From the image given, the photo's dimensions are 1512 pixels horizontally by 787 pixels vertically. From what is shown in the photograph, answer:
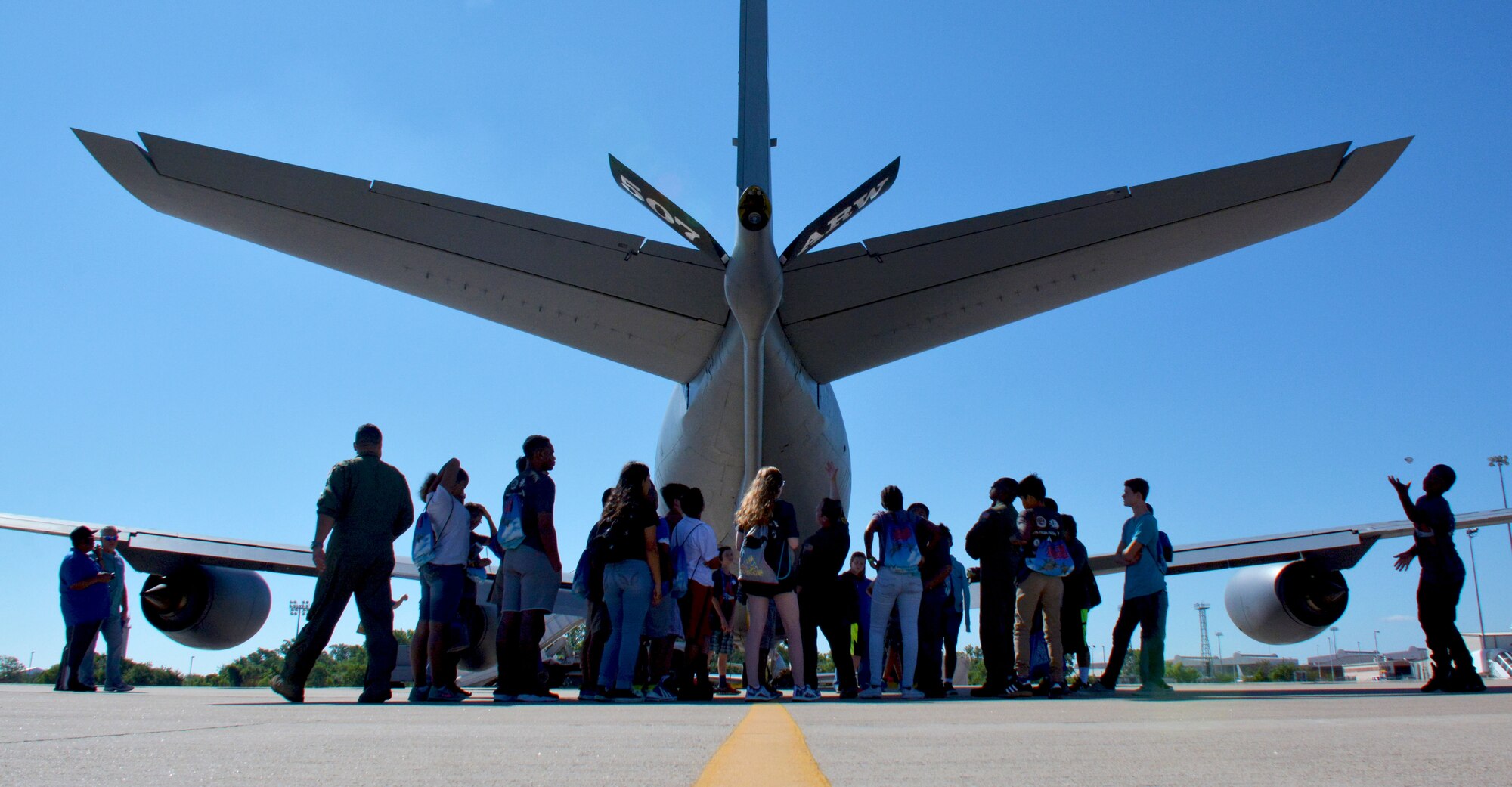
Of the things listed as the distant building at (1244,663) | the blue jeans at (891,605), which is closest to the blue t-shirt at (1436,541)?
the blue jeans at (891,605)

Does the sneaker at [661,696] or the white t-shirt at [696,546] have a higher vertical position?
the white t-shirt at [696,546]

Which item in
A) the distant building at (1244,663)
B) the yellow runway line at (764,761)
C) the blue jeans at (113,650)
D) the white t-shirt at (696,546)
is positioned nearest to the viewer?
the yellow runway line at (764,761)

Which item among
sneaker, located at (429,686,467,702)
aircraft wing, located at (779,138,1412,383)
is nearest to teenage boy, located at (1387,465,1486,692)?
aircraft wing, located at (779,138,1412,383)

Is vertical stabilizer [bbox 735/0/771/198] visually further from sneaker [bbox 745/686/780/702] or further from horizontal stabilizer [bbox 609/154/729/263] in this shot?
sneaker [bbox 745/686/780/702]

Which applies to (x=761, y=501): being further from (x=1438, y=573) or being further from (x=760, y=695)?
(x=1438, y=573)

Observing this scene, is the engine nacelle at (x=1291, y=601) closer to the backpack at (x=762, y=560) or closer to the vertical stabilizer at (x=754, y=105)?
the backpack at (x=762, y=560)

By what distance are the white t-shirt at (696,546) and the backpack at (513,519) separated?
1.05 metres

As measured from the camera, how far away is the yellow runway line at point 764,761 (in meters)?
1.99

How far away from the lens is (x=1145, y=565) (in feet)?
22.8

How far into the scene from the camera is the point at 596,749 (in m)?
2.58

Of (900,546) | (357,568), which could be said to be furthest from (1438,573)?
(357,568)

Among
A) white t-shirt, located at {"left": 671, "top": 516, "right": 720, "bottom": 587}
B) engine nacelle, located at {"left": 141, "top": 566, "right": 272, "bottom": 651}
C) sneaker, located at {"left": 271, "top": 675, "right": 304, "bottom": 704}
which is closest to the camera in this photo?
sneaker, located at {"left": 271, "top": 675, "right": 304, "bottom": 704}

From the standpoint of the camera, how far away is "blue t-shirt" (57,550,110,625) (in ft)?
25.8

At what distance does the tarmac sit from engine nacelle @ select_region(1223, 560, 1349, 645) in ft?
18.2
